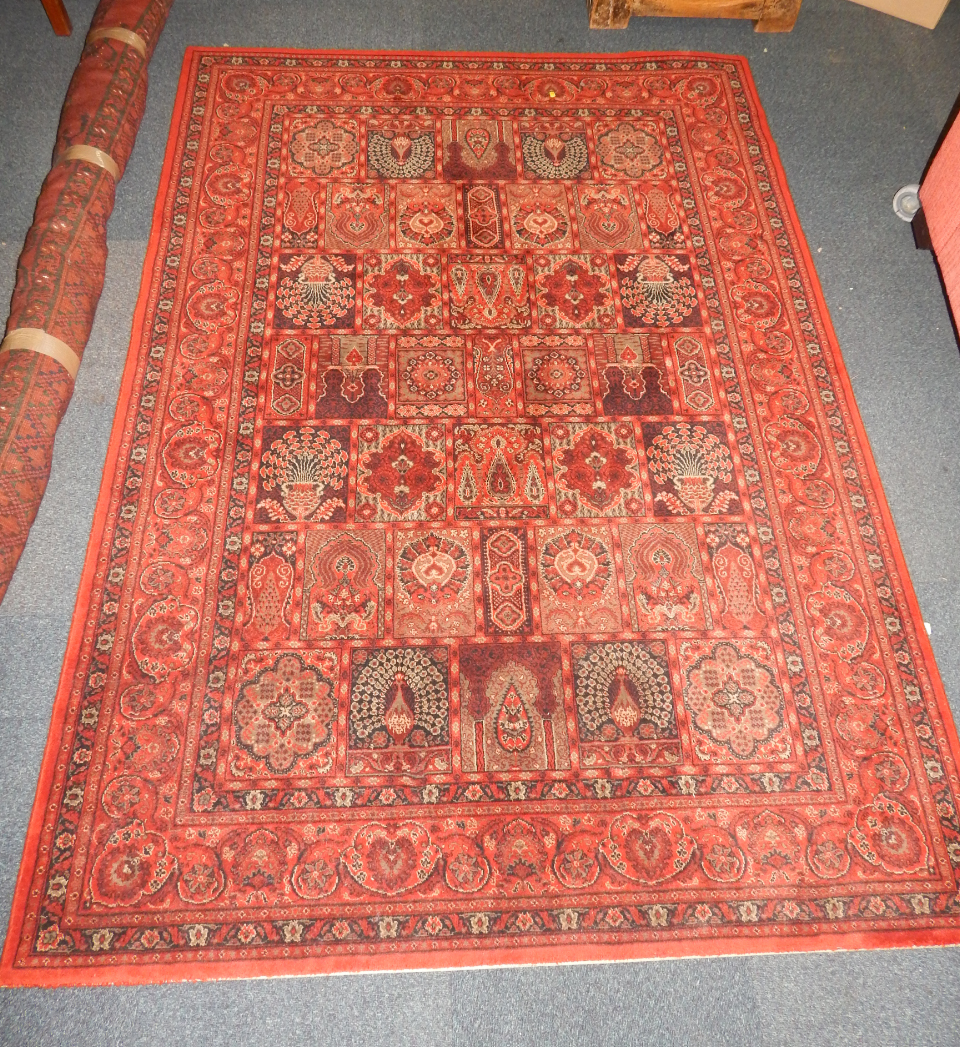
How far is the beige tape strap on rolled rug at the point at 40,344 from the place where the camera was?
6.57ft

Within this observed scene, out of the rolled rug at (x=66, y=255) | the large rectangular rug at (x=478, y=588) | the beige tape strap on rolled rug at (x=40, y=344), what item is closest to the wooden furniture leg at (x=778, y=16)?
the large rectangular rug at (x=478, y=588)

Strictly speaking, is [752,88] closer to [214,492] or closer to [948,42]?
[948,42]

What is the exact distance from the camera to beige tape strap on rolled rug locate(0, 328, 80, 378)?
2.00 m

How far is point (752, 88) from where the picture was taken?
8.98ft

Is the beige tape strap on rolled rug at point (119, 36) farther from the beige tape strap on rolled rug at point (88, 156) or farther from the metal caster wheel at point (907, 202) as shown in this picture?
the metal caster wheel at point (907, 202)

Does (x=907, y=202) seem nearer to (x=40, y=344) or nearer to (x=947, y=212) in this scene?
(x=947, y=212)

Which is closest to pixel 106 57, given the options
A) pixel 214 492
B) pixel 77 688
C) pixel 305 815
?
pixel 214 492

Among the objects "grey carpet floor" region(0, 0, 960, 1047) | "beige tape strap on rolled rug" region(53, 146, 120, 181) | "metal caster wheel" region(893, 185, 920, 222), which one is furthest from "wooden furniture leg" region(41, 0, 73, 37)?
"metal caster wheel" region(893, 185, 920, 222)

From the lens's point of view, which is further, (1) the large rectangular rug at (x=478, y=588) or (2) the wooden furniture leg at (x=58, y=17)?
(2) the wooden furniture leg at (x=58, y=17)

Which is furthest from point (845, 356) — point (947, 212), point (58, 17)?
point (58, 17)

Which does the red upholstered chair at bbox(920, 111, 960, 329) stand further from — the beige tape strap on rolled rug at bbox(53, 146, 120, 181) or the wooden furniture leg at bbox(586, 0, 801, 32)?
the beige tape strap on rolled rug at bbox(53, 146, 120, 181)

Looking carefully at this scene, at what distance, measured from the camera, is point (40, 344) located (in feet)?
6.60

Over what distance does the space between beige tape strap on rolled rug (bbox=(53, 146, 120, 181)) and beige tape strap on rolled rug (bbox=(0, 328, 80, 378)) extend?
2.20ft

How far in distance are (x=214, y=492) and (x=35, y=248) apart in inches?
36.1
